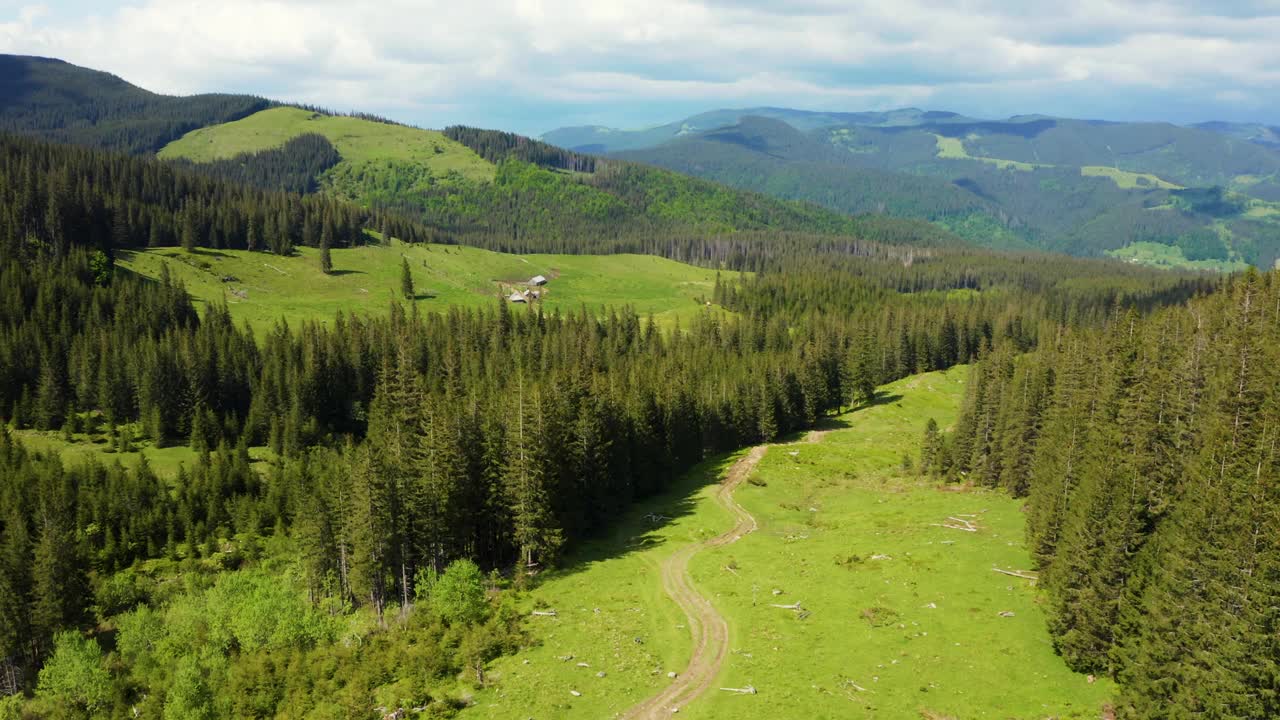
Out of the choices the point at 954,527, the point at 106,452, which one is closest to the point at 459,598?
the point at 954,527

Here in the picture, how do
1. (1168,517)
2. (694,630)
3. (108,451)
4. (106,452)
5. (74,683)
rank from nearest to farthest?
(1168,517) < (694,630) < (74,683) < (106,452) < (108,451)

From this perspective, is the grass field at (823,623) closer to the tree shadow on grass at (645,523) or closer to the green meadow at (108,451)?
the tree shadow on grass at (645,523)

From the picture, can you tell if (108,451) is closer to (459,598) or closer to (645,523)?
(645,523)

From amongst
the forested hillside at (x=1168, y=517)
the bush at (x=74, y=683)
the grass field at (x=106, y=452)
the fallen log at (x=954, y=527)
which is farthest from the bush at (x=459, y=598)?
the grass field at (x=106, y=452)

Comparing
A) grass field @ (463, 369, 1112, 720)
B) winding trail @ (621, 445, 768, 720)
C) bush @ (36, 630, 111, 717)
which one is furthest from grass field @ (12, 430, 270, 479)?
winding trail @ (621, 445, 768, 720)

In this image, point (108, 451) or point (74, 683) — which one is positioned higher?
point (108, 451)
